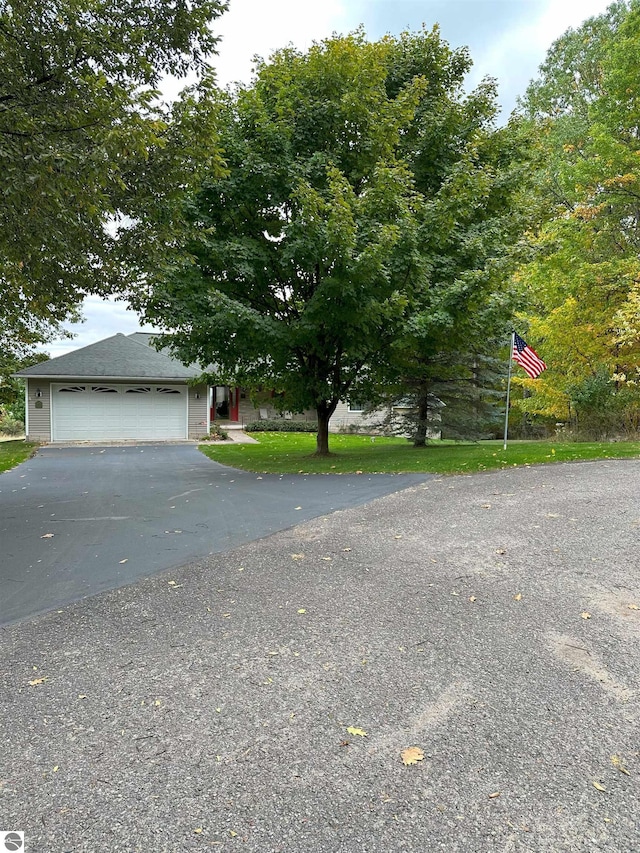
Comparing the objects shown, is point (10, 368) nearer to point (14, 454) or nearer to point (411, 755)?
point (14, 454)

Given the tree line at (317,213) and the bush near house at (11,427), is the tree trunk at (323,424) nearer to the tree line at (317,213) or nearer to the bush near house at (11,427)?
the tree line at (317,213)

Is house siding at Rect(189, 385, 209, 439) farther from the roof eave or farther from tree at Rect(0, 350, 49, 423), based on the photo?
tree at Rect(0, 350, 49, 423)

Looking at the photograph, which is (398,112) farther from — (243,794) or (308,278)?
(243,794)

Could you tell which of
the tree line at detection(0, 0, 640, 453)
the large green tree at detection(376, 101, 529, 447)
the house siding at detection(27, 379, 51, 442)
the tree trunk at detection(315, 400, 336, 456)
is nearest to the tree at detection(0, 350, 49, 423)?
the house siding at detection(27, 379, 51, 442)

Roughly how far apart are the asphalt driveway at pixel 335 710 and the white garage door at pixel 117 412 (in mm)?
16896

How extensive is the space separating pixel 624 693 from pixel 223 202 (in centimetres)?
1025

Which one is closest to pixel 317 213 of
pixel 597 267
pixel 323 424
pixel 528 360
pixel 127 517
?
pixel 323 424

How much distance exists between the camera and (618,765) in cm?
198

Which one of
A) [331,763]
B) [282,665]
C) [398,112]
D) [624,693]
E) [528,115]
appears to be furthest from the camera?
[528,115]

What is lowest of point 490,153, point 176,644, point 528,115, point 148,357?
point 176,644

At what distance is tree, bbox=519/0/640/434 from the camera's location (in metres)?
14.8

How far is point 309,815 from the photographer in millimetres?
1762

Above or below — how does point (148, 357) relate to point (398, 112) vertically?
below

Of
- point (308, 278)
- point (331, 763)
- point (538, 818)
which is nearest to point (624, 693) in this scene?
point (538, 818)
